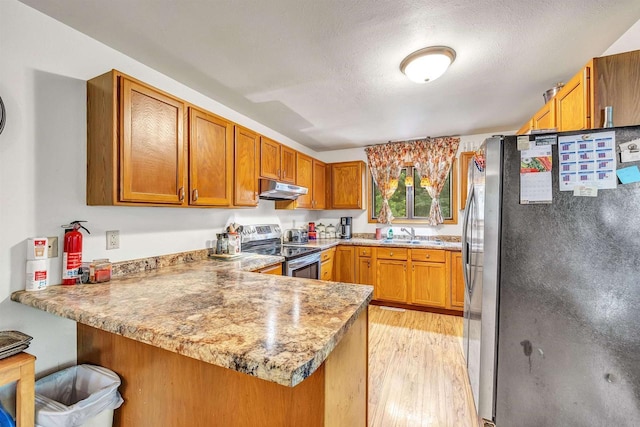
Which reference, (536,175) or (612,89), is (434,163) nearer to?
(612,89)

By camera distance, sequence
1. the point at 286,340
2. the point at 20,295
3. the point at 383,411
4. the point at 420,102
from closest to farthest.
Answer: the point at 286,340, the point at 20,295, the point at 383,411, the point at 420,102

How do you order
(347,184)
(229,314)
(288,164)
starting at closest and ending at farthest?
1. (229,314)
2. (288,164)
3. (347,184)

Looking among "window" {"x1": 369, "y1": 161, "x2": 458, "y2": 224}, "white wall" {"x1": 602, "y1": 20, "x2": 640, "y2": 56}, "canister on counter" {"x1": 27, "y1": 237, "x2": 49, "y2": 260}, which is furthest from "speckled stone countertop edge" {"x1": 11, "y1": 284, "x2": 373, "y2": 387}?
"window" {"x1": 369, "y1": 161, "x2": 458, "y2": 224}

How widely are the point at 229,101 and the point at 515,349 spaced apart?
9.41 feet

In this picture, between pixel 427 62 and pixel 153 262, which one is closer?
pixel 427 62

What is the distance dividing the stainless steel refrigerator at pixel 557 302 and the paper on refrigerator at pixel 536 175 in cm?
2

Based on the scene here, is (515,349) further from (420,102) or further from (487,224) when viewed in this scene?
(420,102)

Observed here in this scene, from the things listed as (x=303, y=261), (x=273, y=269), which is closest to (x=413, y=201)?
(x=303, y=261)

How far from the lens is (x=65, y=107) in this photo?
1473 millimetres

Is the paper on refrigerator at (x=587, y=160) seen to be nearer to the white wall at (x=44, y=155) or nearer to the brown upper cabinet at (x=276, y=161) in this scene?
the brown upper cabinet at (x=276, y=161)

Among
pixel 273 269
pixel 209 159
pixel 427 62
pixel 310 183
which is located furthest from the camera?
pixel 310 183

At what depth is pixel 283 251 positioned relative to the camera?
9.24 ft

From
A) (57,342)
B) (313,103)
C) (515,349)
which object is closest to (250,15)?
(313,103)

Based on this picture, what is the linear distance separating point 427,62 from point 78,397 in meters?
2.86
